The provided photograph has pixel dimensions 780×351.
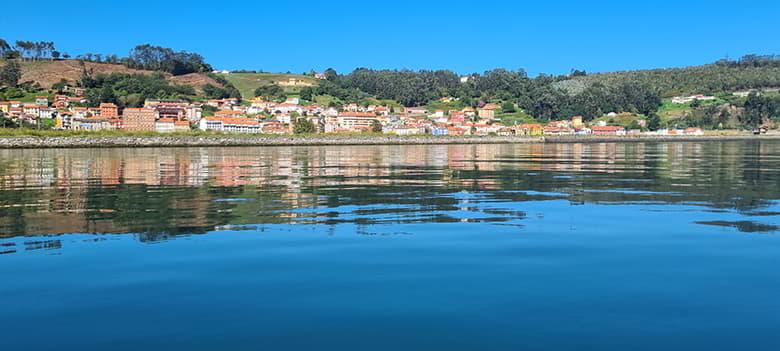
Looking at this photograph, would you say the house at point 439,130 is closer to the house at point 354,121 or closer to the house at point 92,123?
the house at point 354,121

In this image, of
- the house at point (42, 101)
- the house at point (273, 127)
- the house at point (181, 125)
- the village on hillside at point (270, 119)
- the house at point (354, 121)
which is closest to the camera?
the village on hillside at point (270, 119)

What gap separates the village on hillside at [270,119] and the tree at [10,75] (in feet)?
35.0

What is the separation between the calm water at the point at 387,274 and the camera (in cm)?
528

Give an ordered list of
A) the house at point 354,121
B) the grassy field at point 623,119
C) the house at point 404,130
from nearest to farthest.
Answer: the house at point 404,130
the house at point 354,121
the grassy field at point 623,119

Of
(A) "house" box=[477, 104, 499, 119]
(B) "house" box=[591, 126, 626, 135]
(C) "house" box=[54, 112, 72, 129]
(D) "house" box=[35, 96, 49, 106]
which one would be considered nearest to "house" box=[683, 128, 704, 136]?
(B) "house" box=[591, 126, 626, 135]

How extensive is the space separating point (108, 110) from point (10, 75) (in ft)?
122

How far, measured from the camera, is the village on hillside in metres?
127

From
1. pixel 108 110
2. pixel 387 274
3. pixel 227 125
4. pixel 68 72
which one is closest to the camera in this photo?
pixel 387 274

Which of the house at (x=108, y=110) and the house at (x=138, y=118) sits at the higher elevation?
the house at (x=108, y=110)

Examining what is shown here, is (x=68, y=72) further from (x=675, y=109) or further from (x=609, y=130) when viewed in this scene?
(x=675, y=109)

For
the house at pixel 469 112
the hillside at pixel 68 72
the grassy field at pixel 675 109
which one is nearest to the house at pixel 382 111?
the house at pixel 469 112

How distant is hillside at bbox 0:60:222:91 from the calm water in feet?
568

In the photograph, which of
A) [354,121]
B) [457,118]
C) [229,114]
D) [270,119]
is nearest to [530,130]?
[457,118]

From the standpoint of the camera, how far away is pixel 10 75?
160 metres
